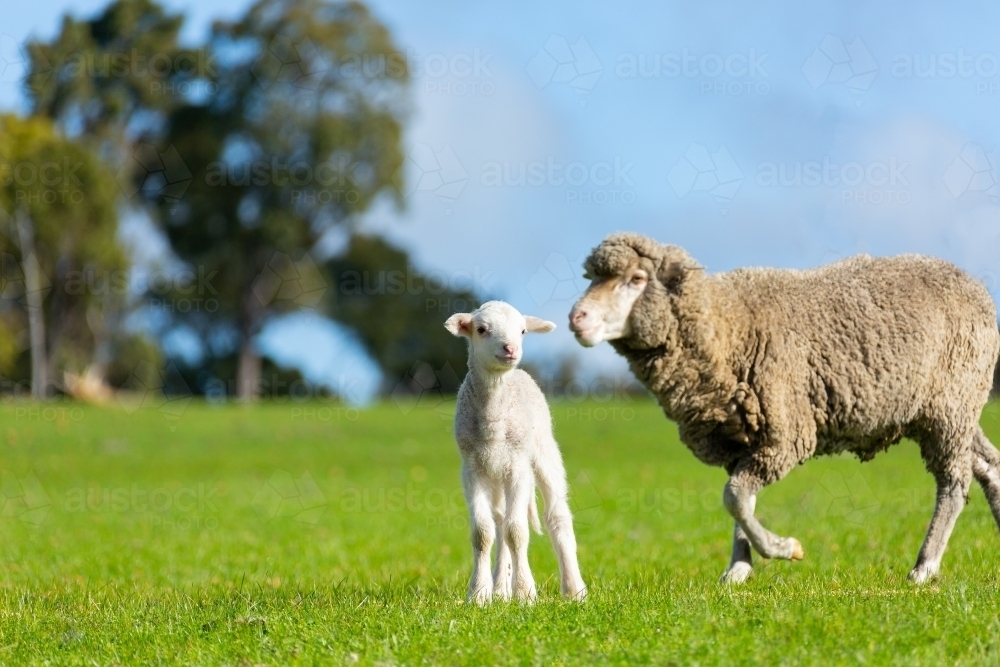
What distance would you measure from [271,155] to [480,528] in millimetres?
48219

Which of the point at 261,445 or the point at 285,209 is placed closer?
the point at 261,445

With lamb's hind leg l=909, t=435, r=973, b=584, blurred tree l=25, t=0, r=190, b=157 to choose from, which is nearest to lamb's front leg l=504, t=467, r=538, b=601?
lamb's hind leg l=909, t=435, r=973, b=584

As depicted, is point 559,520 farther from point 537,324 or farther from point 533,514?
point 537,324

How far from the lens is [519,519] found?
760cm

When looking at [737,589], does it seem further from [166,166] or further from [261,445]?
[166,166]

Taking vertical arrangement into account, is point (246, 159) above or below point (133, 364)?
above

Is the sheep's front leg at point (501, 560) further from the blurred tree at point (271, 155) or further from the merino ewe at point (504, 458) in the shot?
the blurred tree at point (271, 155)

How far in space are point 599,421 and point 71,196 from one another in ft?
75.5

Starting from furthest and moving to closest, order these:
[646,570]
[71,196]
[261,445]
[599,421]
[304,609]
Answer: [71,196]
[599,421]
[261,445]
[646,570]
[304,609]

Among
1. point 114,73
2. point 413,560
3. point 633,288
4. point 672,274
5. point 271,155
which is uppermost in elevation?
point 114,73

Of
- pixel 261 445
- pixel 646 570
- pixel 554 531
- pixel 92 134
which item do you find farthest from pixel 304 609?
pixel 92 134

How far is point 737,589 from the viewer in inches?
313

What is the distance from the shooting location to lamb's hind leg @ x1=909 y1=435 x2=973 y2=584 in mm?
9047

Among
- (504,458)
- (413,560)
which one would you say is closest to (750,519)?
(504,458)
